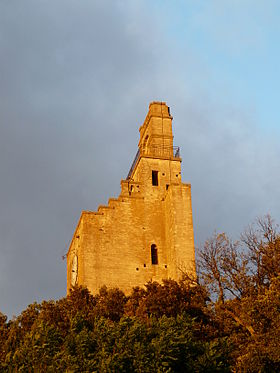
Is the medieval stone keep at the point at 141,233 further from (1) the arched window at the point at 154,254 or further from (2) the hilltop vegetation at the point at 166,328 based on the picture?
(2) the hilltop vegetation at the point at 166,328

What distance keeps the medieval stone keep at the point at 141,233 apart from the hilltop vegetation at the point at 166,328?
213 inches

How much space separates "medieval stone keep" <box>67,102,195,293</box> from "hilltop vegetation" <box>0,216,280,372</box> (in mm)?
5398

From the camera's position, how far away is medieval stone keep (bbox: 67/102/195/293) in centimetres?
3123

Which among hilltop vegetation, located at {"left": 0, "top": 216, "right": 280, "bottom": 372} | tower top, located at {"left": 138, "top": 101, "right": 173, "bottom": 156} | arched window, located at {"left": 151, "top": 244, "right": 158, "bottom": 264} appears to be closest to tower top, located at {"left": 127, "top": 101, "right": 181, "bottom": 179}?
tower top, located at {"left": 138, "top": 101, "right": 173, "bottom": 156}

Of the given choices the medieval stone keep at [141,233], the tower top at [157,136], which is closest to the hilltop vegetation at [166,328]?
the medieval stone keep at [141,233]

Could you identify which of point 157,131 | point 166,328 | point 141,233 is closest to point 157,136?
point 157,131

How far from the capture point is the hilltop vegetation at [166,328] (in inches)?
617

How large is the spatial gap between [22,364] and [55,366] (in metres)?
1.07

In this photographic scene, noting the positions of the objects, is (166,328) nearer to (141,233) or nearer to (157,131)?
(141,233)

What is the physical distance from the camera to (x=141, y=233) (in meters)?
32.8

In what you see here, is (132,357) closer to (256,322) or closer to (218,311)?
(256,322)

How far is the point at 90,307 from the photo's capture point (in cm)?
2369

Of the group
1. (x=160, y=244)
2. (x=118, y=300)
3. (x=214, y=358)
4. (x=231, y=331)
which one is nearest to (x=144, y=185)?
(x=160, y=244)

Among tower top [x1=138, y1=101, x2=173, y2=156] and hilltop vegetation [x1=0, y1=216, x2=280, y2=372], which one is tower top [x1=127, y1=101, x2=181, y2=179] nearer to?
tower top [x1=138, y1=101, x2=173, y2=156]
